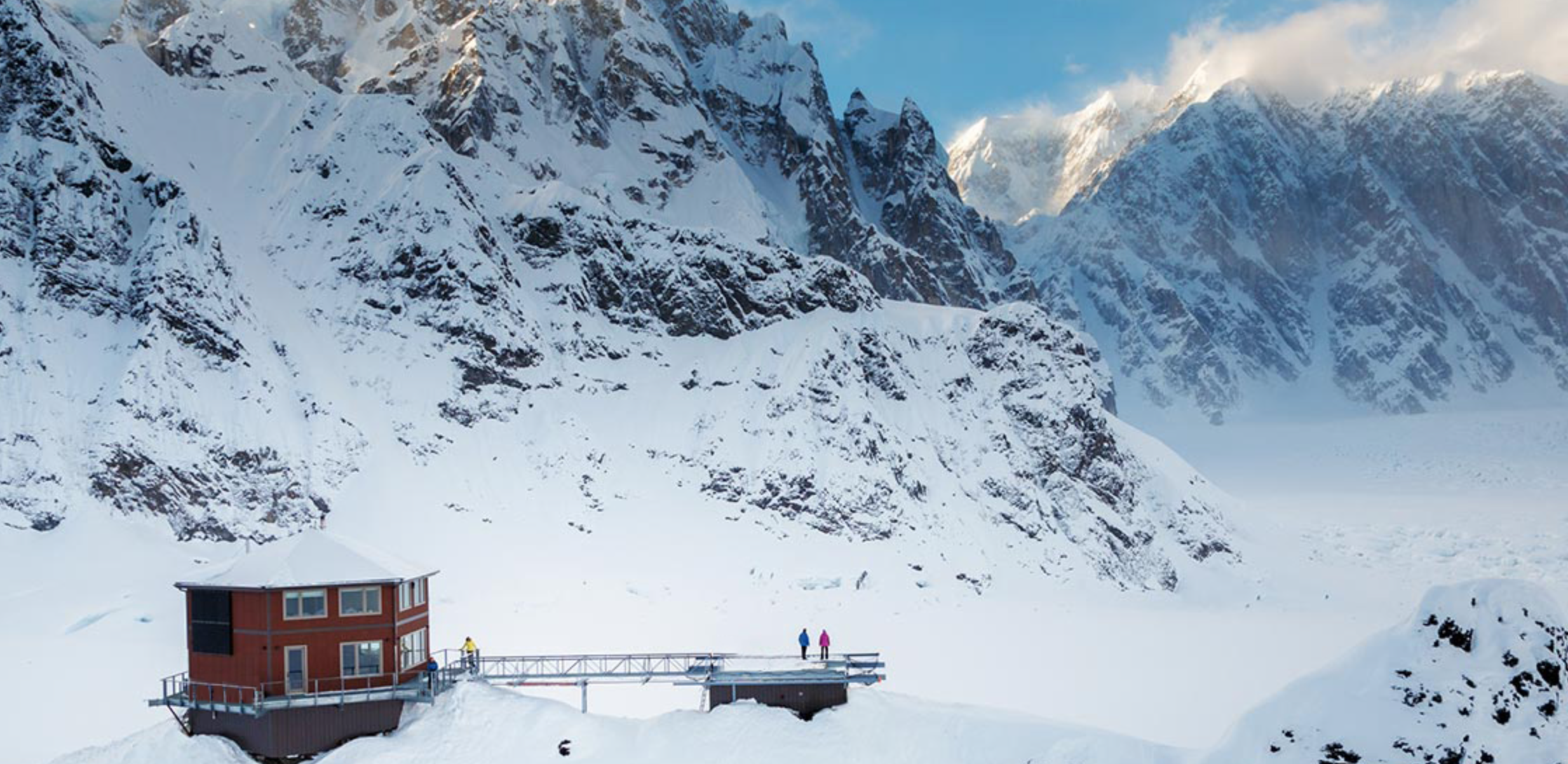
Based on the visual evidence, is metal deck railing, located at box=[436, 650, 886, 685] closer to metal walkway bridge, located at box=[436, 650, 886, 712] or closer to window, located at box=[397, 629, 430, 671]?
metal walkway bridge, located at box=[436, 650, 886, 712]

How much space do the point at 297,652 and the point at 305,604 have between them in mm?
1495

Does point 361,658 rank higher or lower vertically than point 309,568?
lower

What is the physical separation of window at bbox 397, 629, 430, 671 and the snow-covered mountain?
1465 inches

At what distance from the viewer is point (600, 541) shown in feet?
253

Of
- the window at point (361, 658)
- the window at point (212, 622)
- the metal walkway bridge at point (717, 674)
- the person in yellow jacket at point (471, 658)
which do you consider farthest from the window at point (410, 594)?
the window at point (212, 622)

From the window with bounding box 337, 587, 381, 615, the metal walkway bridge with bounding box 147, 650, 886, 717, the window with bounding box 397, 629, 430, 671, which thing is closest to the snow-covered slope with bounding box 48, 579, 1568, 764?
the metal walkway bridge with bounding box 147, 650, 886, 717

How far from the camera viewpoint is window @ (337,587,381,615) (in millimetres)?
34906

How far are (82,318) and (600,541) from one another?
1517 inches

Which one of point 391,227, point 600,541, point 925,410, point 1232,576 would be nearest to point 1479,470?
point 1232,576

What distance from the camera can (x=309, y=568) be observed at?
34.7 meters

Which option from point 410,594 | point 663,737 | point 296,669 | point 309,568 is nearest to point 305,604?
point 309,568

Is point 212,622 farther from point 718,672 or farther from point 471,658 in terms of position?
point 718,672

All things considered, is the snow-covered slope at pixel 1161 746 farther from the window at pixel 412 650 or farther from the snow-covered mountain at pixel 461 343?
the snow-covered mountain at pixel 461 343

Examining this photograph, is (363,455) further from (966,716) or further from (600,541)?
(966,716)
